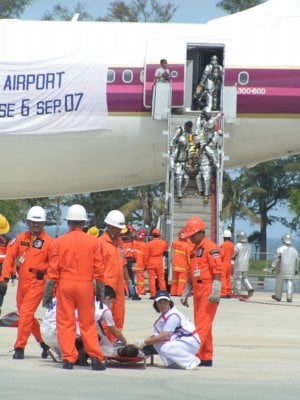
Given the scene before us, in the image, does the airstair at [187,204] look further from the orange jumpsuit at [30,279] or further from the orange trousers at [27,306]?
the orange trousers at [27,306]

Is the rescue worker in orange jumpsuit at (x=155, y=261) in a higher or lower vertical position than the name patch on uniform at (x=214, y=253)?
lower

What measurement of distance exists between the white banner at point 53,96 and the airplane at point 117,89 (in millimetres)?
22

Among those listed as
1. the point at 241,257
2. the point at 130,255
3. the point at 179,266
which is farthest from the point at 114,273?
the point at 241,257

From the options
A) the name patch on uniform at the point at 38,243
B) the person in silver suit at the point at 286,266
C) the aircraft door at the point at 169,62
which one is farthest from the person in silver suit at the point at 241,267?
the name patch on uniform at the point at 38,243

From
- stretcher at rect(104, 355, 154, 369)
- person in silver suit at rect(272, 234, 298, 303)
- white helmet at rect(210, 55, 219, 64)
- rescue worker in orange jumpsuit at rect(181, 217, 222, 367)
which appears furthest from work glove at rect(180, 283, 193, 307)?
white helmet at rect(210, 55, 219, 64)

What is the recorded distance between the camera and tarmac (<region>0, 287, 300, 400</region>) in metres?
10.5

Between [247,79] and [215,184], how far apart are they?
8.95ft

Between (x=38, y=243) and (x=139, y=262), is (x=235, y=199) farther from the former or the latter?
(x=38, y=243)

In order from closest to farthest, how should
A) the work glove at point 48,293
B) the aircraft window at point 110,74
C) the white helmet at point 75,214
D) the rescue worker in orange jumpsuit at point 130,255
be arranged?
the work glove at point 48,293 → the white helmet at point 75,214 → the rescue worker in orange jumpsuit at point 130,255 → the aircraft window at point 110,74

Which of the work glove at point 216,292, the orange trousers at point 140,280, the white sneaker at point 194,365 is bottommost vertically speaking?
the orange trousers at point 140,280

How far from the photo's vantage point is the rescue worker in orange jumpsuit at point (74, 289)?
12.5 meters

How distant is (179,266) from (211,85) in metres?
4.23

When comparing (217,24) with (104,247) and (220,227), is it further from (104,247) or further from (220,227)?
(104,247)

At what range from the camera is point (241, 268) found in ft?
88.8
